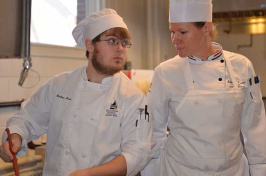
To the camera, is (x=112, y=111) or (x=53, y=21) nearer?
(x=112, y=111)

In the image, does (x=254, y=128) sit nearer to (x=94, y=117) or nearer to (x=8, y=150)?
(x=94, y=117)

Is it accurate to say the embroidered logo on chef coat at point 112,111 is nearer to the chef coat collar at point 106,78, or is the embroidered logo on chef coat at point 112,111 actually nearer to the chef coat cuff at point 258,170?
the chef coat collar at point 106,78

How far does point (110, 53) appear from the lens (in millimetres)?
1528

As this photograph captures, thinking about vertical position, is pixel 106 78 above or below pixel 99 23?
below

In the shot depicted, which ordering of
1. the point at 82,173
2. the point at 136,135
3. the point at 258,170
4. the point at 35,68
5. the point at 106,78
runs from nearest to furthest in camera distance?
1. the point at 82,173
2. the point at 136,135
3. the point at 106,78
4. the point at 258,170
5. the point at 35,68

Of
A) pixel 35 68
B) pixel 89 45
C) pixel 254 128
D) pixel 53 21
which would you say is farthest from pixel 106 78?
pixel 53 21

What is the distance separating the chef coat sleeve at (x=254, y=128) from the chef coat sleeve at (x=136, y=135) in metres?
0.48

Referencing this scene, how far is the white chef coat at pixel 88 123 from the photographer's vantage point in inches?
56.7

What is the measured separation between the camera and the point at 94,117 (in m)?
1.47

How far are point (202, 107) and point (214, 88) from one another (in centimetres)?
10

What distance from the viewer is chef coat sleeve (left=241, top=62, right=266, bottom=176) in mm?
1671

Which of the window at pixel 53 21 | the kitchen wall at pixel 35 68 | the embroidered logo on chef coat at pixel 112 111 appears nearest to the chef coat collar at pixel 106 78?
the embroidered logo on chef coat at pixel 112 111

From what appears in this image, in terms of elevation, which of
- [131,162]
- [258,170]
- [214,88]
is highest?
[214,88]

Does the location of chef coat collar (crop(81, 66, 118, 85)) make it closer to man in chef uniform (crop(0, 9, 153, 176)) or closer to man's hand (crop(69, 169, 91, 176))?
man in chef uniform (crop(0, 9, 153, 176))
